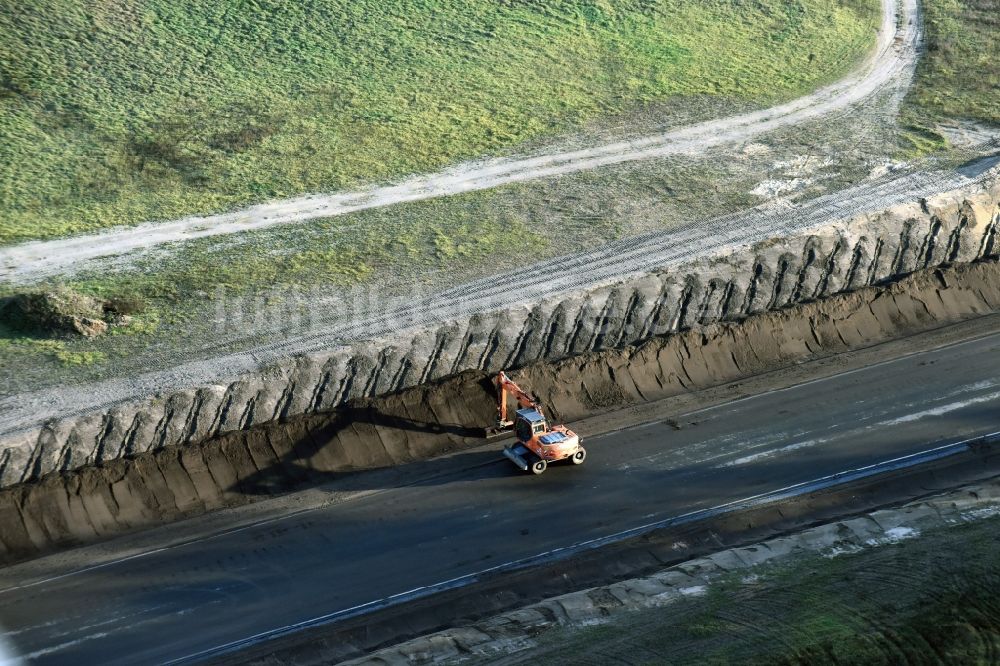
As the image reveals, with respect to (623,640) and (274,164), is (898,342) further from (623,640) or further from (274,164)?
(274,164)

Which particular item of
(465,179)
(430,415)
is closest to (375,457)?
(430,415)

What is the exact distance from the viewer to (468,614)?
21219 mm

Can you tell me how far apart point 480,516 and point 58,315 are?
12.5 meters

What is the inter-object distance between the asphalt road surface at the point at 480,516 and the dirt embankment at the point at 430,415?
128cm

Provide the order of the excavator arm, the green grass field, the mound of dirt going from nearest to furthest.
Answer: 1. the excavator arm
2. the mound of dirt
3. the green grass field

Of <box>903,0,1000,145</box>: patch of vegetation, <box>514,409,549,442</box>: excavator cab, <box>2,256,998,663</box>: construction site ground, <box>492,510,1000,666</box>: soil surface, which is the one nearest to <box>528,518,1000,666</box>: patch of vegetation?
<box>492,510,1000,666</box>: soil surface

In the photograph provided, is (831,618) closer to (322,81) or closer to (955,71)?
(322,81)

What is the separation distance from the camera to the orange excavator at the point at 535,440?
24.6 meters

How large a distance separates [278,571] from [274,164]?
1735cm

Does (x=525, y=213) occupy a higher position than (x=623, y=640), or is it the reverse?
(x=525, y=213)

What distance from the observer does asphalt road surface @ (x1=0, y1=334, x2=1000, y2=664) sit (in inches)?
829

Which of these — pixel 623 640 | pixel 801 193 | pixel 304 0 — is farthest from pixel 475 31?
pixel 623 640

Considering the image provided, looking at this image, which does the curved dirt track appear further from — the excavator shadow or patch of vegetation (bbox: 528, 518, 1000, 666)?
patch of vegetation (bbox: 528, 518, 1000, 666)

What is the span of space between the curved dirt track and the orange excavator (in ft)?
36.3
